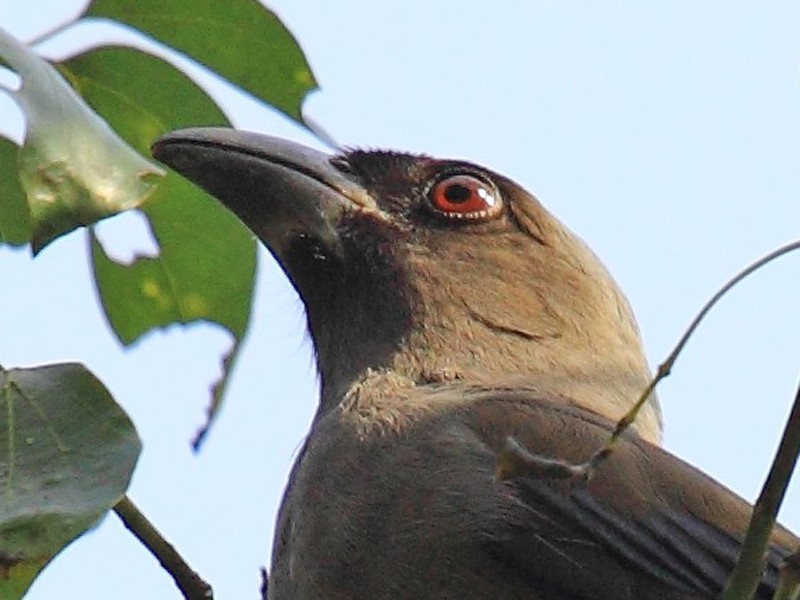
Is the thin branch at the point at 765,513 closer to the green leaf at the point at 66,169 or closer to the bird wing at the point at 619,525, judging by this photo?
the green leaf at the point at 66,169

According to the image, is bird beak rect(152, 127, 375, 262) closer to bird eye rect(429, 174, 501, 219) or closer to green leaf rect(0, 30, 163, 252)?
bird eye rect(429, 174, 501, 219)

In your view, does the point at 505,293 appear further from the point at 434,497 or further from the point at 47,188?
the point at 47,188

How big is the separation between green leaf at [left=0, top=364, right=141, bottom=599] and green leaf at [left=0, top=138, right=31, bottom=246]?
1.82ft

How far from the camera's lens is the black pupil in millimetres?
4078

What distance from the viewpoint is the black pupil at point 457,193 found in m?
4.08

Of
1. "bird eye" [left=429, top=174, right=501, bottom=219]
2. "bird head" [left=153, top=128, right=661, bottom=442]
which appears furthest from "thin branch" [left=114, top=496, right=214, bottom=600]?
"bird eye" [left=429, top=174, right=501, bottom=219]

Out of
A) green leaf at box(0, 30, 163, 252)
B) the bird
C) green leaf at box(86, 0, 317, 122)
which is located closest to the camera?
green leaf at box(0, 30, 163, 252)


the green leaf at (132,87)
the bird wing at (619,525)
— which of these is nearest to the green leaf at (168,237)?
the green leaf at (132,87)

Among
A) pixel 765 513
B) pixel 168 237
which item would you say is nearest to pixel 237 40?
pixel 168 237

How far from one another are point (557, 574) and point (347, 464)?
0.58m

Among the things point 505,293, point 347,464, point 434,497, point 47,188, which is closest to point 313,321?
point 505,293

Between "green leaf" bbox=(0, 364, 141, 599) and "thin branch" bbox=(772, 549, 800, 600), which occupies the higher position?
"thin branch" bbox=(772, 549, 800, 600)

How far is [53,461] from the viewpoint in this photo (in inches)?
90.7

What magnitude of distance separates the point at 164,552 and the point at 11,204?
0.76 metres
